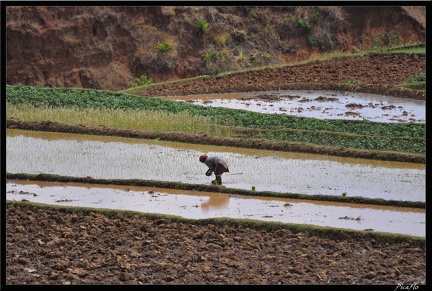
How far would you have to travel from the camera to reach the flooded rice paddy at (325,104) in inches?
586

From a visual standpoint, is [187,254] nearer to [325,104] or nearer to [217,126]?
[217,126]

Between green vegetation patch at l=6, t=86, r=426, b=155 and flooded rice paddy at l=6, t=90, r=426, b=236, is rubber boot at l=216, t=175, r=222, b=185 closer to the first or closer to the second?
flooded rice paddy at l=6, t=90, r=426, b=236

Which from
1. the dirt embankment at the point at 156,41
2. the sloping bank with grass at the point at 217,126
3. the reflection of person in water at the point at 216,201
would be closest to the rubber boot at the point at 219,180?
the reflection of person in water at the point at 216,201

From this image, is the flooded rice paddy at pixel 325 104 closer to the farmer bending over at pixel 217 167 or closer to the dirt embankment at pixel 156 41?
the dirt embankment at pixel 156 41

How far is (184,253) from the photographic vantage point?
8.02 meters

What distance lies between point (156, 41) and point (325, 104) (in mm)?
7242

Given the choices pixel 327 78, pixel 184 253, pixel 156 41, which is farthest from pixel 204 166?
pixel 156 41

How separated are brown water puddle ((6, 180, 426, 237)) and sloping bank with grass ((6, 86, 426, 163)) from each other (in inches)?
87.5

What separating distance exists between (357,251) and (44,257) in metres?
2.64

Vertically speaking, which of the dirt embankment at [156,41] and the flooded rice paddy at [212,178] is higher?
the dirt embankment at [156,41]

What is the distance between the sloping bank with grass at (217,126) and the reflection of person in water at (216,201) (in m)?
2.26

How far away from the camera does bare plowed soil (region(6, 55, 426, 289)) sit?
7.42 meters

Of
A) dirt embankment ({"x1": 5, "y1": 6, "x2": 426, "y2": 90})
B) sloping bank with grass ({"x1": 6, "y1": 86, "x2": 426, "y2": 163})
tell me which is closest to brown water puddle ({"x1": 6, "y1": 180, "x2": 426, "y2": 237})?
sloping bank with grass ({"x1": 6, "y1": 86, "x2": 426, "y2": 163})

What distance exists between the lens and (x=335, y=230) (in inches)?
329
